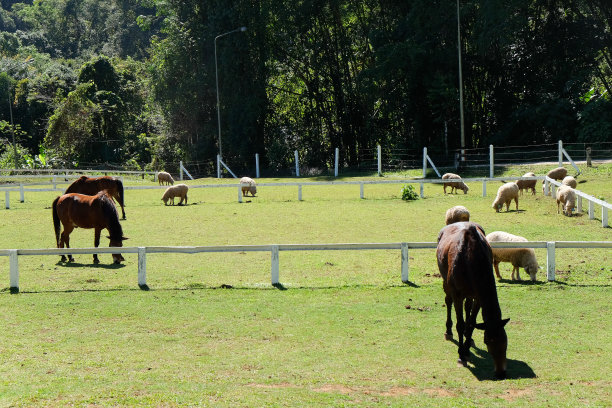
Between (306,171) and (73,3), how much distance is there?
73308mm

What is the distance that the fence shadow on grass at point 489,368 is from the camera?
8425 mm

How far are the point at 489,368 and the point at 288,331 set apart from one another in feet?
10.2

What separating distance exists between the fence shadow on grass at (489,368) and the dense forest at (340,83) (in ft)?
105

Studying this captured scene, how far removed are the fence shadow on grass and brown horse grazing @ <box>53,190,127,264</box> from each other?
9132 mm

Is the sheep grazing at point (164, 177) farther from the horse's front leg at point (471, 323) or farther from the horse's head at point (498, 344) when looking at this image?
the horse's head at point (498, 344)

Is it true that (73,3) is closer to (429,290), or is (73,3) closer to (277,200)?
(277,200)

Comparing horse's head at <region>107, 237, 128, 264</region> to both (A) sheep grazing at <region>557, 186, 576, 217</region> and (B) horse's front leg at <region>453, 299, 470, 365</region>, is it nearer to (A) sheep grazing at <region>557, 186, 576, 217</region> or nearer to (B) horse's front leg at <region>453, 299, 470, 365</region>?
(B) horse's front leg at <region>453, 299, 470, 365</region>

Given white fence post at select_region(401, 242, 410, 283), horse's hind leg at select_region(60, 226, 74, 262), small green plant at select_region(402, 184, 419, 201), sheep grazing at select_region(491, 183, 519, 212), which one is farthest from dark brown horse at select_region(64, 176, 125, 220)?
sheep grazing at select_region(491, 183, 519, 212)

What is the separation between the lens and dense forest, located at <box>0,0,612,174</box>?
134 ft

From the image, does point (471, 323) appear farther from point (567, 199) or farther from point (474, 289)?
point (567, 199)

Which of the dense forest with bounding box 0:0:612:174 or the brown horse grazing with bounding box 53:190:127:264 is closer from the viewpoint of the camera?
the brown horse grazing with bounding box 53:190:127:264

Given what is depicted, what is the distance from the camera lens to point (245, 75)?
48750 millimetres

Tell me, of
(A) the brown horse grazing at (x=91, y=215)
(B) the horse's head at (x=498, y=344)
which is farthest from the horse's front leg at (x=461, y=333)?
(A) the brown horse grazing at (x=91, y=215)

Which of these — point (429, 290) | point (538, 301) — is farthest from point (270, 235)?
point (538, 301)
